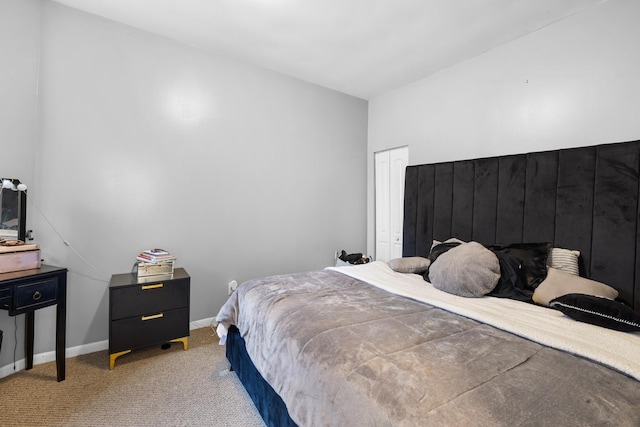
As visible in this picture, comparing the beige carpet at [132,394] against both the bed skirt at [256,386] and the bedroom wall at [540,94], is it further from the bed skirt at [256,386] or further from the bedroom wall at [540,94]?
the bedroom wall at [540,94]

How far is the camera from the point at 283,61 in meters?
3.06

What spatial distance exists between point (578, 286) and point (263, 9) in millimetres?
2870

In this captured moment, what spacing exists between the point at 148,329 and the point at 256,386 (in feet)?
3.83

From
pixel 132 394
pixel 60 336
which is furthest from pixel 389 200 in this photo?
pixel 60 336

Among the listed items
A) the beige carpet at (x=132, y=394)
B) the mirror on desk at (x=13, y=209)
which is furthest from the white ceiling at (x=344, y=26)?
the beige carpet at (x=132, y=394)

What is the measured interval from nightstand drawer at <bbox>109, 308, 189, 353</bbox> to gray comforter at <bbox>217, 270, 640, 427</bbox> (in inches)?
40.8

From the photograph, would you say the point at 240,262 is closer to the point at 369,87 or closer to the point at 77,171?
the point at 77,171

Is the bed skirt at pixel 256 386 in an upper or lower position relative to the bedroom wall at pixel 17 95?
lower

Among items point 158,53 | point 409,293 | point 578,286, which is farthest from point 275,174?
point 578,286

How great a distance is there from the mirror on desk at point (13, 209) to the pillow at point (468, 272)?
3046mm

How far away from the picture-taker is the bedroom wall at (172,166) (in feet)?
7.55

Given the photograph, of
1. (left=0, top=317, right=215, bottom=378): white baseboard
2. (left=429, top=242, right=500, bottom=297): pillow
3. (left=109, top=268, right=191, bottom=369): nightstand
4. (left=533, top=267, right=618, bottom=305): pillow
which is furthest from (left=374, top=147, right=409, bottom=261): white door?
(left=0, top=317, right=215, bottom=378): white baseboard

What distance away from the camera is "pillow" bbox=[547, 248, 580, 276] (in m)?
2.00

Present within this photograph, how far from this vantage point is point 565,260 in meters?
2.03
